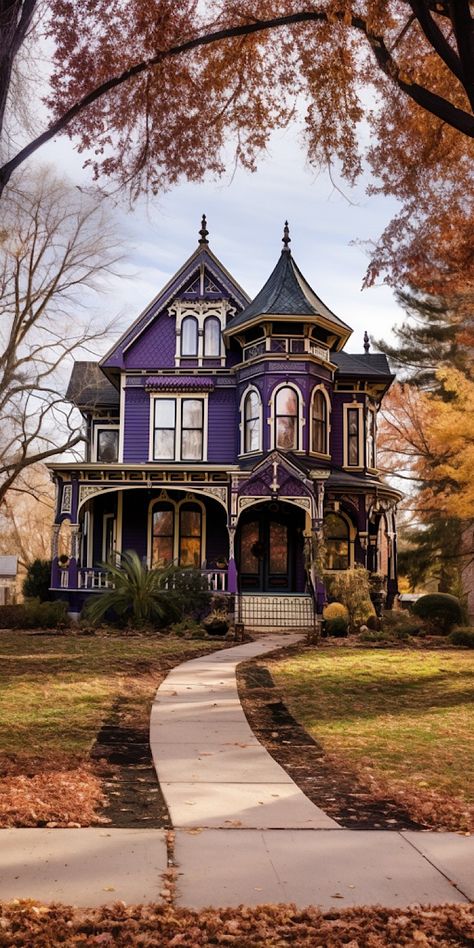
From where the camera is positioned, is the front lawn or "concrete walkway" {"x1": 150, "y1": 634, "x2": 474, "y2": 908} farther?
the front lawn

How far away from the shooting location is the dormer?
83.1ft

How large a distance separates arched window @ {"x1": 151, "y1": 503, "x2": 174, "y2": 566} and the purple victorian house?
0.11 feet

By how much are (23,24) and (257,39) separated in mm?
2563

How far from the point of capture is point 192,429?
90.1 ft

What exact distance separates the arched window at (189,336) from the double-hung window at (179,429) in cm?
159

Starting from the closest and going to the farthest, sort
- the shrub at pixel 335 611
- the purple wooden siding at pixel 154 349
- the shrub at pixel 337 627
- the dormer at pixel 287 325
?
the shrub at pixel 337 627 < the shrub at pixel 335 611 < the dormer at pixel 287 325 < the purple wooden siding at pixel 154 349

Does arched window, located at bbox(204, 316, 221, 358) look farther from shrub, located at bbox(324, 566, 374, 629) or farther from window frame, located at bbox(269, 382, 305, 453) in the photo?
shrub, located at bbox(324, 566, 374, 629)

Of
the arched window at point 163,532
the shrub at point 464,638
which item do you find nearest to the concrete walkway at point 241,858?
the shrub at point 464,638

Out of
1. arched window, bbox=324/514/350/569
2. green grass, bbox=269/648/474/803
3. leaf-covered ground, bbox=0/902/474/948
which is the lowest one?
green grass, bbox=269/648/474/803

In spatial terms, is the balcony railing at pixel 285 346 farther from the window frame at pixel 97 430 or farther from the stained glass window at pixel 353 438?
the window frame at pixel 97 430

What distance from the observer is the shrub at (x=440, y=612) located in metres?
21.5

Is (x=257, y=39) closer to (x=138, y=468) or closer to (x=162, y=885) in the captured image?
(x=162, y=885)

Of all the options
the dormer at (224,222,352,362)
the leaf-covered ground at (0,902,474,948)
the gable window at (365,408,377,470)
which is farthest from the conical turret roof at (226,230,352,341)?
the leaf-covered ground at (0,902,474,948)

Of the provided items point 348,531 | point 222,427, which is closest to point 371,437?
point 348,531
